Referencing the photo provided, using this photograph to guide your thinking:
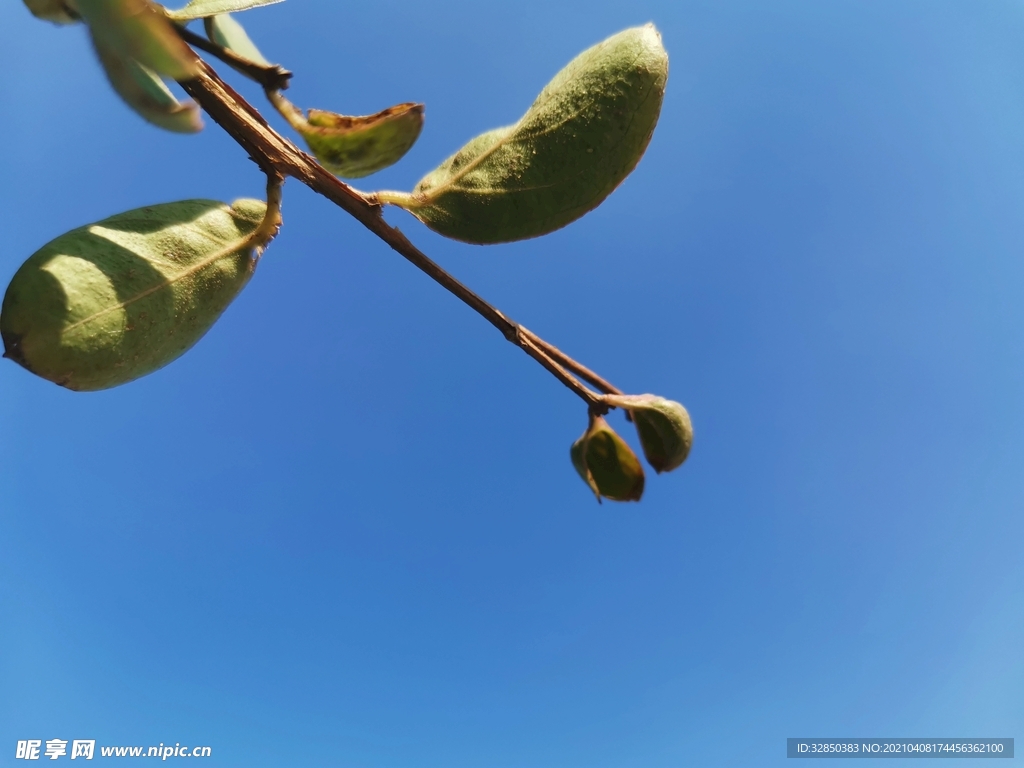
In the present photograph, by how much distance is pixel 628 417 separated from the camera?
1212 mm

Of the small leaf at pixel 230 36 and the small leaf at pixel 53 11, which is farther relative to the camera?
the small leaf at pixel 230 36

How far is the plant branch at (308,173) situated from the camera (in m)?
0.93

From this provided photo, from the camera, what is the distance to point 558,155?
3.59 feet

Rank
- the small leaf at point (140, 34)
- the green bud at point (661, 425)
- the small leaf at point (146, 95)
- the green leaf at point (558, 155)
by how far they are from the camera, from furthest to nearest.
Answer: the green bud at point (661, 425) < the green leaf at point (558, 155) < the small leaf at point (146, 95) < the small leaf at point (140, 34)

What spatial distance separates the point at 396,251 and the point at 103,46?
1.66 ft

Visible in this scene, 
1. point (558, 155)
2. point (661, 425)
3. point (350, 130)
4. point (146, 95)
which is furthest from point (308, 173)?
point (661, 425)

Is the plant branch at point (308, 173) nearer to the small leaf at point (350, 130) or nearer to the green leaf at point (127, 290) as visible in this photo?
the small leaf at point (350, 130)

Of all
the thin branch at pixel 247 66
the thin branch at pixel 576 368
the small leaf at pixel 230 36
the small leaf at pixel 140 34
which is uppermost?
the small leaf at pixel 230 36

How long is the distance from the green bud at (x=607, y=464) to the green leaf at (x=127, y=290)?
73 cm

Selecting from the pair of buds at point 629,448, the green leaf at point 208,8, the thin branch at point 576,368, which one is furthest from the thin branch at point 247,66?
the pair of buds at point 629,448

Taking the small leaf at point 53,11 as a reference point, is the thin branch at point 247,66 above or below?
below

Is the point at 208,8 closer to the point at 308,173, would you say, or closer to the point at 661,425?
the point at 308,173

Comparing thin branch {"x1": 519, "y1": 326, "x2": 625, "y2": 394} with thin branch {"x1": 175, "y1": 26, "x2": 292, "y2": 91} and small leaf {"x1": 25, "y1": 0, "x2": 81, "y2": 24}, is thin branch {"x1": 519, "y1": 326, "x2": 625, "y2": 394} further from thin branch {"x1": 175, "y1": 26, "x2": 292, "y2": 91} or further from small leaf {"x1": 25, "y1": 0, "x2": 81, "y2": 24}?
small leaf {"x1": 25, "y1": 0, "x2": 81, "y2": 24}

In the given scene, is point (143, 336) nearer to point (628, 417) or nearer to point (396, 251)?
point (396, 251)
